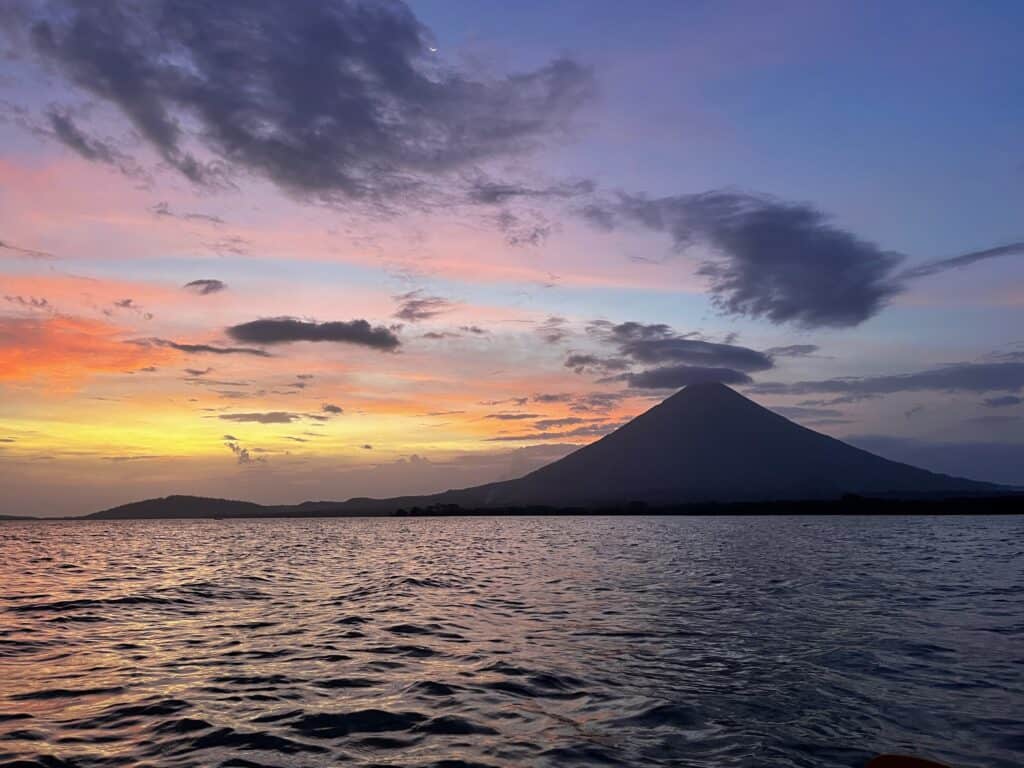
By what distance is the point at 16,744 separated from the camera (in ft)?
40.8

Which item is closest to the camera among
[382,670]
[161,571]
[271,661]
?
[382,670]

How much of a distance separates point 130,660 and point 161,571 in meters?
32.9

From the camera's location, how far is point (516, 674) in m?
17.7

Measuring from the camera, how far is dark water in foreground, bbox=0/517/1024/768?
40.8 ft

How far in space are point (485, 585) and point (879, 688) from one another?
24.9m

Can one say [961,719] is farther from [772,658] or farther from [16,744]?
[16,744]

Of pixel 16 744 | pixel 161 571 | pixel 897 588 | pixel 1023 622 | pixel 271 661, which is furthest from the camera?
pixel 161 571

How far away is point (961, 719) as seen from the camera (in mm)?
14047

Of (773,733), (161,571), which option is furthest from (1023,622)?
(161,571)

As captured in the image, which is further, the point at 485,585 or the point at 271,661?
the point at 485,585

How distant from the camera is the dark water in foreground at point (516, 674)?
12430mm

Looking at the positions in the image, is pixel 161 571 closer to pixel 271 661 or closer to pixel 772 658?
pixel 271 661

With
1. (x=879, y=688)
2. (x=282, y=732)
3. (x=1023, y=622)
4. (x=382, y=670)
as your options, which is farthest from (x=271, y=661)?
(x=1023, y=622)

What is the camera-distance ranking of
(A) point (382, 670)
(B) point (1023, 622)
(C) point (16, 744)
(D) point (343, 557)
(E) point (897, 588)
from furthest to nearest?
(D) point (343, 557), (E) point (897, 588), (B) point (1023, 622), (A) point (382, 670), (C) point (16, 744)
